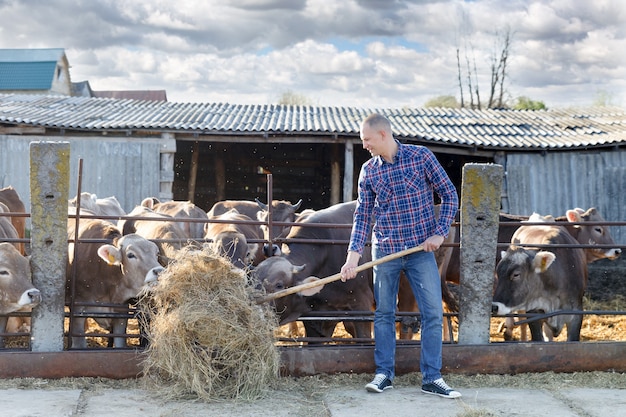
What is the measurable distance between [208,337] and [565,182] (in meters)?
12.0

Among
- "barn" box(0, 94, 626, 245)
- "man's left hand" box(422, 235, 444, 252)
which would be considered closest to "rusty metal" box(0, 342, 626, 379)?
"man's left hand" box(422, 235, 444, 252)

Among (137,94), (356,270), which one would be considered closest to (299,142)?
(356,270)

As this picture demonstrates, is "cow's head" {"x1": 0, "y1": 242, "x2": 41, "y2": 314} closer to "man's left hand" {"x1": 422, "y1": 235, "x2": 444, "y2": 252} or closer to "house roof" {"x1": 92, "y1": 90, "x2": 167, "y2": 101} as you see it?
"man's left hand" {"x1": 422, "y1": 235, "x2": 444, "y2": 252}

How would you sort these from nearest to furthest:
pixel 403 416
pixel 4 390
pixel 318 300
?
pixel 403 416 < pixel 4 390 < pixel 318 300

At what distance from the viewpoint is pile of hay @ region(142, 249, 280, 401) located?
211 inches

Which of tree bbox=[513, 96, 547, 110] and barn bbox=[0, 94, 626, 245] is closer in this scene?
barn bbox=[0, 94, 626, 245]

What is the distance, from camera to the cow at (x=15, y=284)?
5.92 m

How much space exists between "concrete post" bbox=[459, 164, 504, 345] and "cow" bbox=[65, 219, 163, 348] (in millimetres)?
2516

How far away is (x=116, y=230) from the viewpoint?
7621mm

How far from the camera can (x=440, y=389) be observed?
5547mm

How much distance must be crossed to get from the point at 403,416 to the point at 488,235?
70.6 inches

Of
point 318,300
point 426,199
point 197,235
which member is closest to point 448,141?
point 197,235

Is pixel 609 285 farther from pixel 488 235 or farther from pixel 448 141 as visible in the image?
pixel 488 235

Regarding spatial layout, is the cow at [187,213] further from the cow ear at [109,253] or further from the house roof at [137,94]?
the house roof at [137,94]
